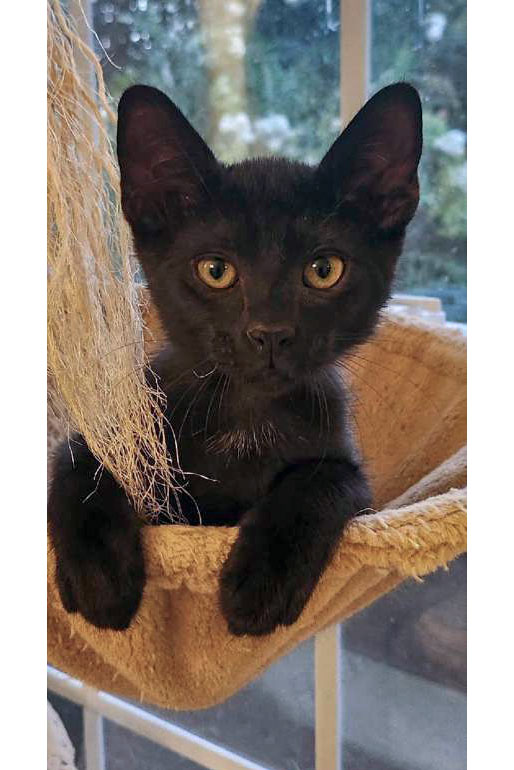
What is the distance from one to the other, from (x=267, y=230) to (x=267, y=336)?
0.38 ft

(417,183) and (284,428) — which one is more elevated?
(417,183)

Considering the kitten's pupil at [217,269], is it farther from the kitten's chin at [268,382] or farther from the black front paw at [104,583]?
the black front paw at [104,583]

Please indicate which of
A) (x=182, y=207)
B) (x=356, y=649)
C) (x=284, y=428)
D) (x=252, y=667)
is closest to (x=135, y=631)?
(x=252, y=667)

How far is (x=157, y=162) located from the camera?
0.71 metres

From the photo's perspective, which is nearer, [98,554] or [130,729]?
[98,554]

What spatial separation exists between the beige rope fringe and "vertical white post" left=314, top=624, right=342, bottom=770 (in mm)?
486

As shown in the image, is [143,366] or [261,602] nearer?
[261,602]

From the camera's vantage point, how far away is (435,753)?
88 cm

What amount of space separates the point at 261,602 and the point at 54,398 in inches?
10.5

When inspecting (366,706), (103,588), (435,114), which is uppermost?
(435,114)

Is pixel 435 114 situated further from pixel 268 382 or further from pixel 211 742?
pixel 211 742

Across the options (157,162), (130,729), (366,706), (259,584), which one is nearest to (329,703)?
(366,706)
